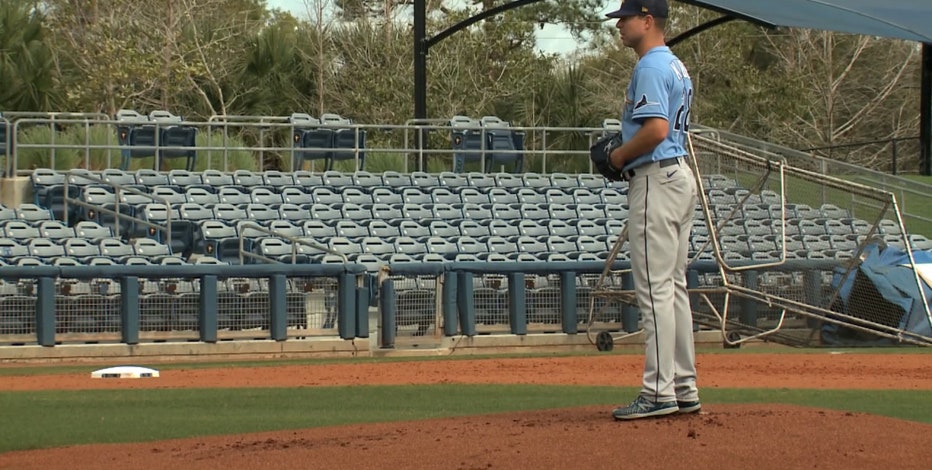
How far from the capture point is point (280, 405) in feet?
35.5

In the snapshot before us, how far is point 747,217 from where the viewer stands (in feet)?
75.9

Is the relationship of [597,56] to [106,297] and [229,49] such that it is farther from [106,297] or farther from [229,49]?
[106,297]

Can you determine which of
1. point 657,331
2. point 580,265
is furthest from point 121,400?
point 580,265

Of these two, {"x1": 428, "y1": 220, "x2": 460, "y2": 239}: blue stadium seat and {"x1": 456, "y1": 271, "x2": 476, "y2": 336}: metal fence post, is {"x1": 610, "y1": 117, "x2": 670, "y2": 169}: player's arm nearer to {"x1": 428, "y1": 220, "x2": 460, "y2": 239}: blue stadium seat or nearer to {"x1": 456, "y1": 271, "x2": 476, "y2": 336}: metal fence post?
{"x1": 456, "y1": 271, "x2": 476, "y2": 336}: metal fence post

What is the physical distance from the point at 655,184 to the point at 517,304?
11.6 metres

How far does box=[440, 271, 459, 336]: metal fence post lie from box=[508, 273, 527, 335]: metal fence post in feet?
2.51

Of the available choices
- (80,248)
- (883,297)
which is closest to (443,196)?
(80,248)

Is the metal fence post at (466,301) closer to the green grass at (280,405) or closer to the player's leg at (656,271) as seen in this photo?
the green grass at (280,405)

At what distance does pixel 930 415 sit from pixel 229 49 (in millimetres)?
37369

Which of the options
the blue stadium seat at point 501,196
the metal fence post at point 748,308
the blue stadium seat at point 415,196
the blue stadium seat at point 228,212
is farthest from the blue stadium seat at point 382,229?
the metal fence post at point 748,308

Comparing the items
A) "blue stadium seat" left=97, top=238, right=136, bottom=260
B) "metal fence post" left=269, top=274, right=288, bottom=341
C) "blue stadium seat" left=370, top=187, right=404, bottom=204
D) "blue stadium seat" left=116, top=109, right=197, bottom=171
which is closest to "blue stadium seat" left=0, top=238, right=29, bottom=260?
"blue stadium seat" left=97, top=238, right=136, bottom=260

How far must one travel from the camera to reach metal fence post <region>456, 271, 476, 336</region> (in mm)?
18562

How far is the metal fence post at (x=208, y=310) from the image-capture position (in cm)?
1727

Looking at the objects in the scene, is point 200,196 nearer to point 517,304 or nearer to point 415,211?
point 415,211
